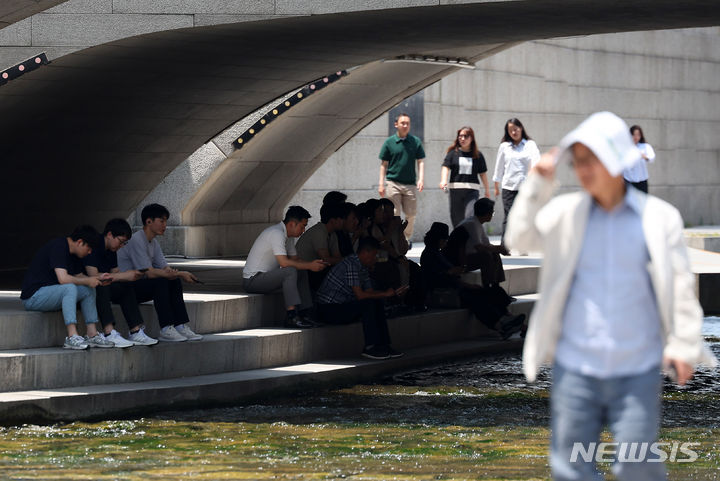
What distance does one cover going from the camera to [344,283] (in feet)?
38.6

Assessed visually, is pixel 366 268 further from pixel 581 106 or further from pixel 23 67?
pixel 581 106

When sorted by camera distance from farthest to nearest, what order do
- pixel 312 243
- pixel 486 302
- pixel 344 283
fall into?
pixel 486 302 → pixel 312 243 → pixel 344 283

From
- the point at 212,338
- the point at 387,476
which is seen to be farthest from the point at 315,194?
the point at 387,476

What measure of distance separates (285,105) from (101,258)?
6382 mm

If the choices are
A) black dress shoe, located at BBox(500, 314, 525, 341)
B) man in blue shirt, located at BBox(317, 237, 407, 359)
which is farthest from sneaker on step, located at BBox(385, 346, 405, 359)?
black dress shoe, located at BBox(500, 314, 525, 341)

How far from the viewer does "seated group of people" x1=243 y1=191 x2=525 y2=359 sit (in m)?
11.7

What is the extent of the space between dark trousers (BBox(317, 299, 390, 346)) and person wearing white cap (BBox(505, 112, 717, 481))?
733 centimetres

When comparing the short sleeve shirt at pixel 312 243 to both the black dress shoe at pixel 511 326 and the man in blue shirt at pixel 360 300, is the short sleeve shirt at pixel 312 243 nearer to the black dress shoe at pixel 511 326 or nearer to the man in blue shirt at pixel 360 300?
the man in blue shirt at pixel 360 300

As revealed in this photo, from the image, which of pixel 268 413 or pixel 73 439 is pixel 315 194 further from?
pixel 73 439

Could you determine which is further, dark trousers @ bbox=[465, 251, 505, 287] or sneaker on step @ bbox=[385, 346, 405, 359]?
dark trousers @ bbox=[465, 251, 505, 287]

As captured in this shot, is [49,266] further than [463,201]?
No

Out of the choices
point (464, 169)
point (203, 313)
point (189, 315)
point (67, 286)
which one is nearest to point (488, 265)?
point (464, 169)

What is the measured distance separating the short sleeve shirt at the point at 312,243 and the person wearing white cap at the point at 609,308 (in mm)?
8109

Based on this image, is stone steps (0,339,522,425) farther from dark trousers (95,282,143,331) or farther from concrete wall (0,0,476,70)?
concrete wall (0,0,476,70)
